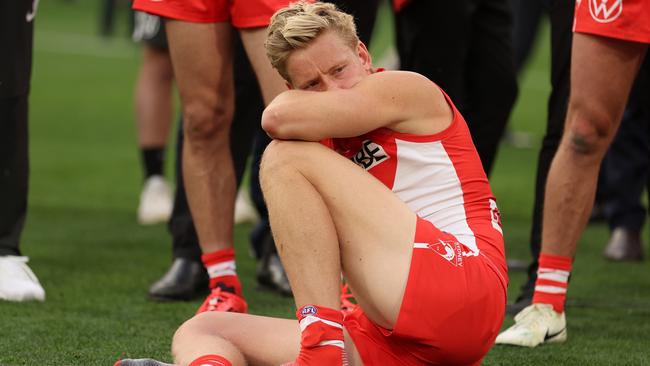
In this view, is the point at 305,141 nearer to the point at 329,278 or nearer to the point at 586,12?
the point at 329,278

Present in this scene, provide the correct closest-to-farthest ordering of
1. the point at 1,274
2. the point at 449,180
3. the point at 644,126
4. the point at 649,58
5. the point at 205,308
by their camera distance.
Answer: the point at 449,180 < the point at 205,308 < the point at 1,274 < the point at 649,58 < the point at 644,126

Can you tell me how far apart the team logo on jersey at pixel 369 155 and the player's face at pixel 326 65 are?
163 mm

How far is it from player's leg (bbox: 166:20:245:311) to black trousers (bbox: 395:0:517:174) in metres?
1.03

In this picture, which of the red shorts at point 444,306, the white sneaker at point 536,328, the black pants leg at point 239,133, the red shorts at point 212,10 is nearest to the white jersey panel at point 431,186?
the red shorts at point 444,306

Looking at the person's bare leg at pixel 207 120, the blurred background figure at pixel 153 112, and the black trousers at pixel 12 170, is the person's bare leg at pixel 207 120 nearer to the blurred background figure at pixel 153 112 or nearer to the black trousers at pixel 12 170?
the black trousers at pixel 12 170

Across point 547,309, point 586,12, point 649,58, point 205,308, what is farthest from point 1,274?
point 649,58

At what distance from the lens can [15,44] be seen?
448cm

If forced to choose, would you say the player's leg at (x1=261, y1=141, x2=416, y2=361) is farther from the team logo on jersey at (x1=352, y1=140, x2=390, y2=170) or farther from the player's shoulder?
the player's shoulder

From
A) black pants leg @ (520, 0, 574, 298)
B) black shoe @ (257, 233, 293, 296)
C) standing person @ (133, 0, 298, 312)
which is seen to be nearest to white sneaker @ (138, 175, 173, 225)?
black shoe @ (257, 233, 293, 296)

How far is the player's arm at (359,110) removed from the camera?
121 inches

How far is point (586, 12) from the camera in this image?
12.3ft

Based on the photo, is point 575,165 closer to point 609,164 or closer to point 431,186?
point 431,186

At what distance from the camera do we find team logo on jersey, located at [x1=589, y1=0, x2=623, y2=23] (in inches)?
146

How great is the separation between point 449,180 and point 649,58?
7.10 ft
